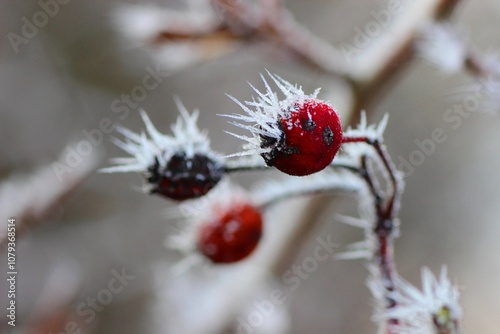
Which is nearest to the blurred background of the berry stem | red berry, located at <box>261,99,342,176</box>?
the berry stem

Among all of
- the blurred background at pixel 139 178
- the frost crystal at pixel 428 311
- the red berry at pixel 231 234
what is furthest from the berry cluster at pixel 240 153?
the blurred background at pixel 139 178

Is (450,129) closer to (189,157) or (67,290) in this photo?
(67,290)

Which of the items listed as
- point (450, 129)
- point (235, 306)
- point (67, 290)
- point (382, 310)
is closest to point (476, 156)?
point (450, 129)

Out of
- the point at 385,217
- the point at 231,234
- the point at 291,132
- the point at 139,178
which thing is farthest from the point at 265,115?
the point at 139,178

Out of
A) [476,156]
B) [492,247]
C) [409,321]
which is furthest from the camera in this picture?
[476,156]

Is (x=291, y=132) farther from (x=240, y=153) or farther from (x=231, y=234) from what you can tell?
(x=231, y=234)

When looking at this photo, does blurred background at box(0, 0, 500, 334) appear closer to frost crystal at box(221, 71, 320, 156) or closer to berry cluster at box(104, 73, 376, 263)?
berry cluster at box(104, 73, 376, 263)
